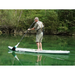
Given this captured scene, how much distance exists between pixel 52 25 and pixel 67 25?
2.41m

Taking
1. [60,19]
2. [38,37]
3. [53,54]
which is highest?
[60,19]

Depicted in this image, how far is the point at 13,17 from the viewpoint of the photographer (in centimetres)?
2877

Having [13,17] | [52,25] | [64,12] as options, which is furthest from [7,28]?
[64,12]

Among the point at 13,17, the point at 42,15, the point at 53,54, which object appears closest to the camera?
the point at 53,54

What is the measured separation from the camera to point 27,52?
24.2ft

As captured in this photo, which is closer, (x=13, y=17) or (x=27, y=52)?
(x=27, y=52)

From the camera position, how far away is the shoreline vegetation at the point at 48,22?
2878 cm

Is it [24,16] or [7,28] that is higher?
[24,16]

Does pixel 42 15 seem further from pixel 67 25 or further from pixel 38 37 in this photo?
pixel 38 37

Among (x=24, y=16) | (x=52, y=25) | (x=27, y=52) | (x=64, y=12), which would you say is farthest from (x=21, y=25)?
(x=27, y=52)

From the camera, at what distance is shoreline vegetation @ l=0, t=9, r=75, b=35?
28.8 m

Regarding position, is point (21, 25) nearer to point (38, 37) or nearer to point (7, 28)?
point (7, 28)

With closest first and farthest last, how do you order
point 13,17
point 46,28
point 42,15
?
point 13,17 < point 46,28 < point 42,15

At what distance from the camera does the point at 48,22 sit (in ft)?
102
